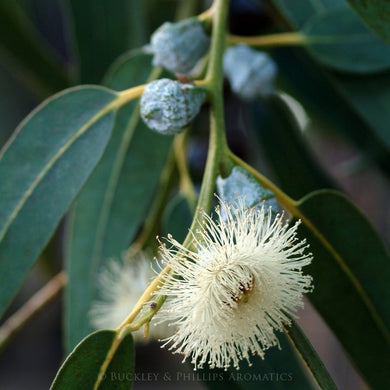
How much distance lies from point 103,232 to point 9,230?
1.03 feet

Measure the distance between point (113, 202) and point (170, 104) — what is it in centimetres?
43

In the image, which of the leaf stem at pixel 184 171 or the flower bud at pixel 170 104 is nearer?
the flower bud at pixel 170 104

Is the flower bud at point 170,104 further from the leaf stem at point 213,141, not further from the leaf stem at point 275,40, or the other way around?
the leaf stem at point 275,40

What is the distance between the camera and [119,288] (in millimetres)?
1260

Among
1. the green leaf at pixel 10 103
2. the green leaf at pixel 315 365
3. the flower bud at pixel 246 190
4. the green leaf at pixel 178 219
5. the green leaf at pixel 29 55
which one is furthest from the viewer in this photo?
the green leaf at pixel 10 103

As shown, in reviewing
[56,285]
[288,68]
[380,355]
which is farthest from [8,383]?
[380,355]

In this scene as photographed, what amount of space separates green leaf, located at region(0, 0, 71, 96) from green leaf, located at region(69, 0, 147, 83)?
0.25 metres

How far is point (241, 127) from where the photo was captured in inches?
63.6

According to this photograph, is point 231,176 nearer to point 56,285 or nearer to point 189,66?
point 189,66

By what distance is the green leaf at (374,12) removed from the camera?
2.69ft

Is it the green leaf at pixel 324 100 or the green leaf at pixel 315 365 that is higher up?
the green leaf at pixel 324 100

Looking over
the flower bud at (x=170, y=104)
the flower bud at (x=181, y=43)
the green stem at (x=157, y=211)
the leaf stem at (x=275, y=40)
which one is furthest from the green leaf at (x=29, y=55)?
the flower bud at (x=170, y=104)

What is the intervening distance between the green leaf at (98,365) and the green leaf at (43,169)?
171 mm

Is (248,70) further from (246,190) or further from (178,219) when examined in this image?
(246,190)
